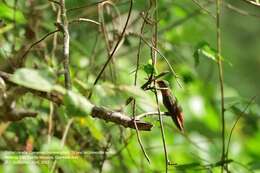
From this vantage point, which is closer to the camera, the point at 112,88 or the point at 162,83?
the point at 112,88

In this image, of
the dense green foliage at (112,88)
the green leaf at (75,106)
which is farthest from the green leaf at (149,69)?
the green leaf at (75,106)

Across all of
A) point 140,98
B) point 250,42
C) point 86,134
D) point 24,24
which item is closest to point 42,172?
point 86,134

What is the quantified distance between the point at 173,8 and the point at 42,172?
72cm

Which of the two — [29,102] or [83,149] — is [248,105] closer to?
[83,149]

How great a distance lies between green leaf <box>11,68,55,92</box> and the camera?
63 centimetres

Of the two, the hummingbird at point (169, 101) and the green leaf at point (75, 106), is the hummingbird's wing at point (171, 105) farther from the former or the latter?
the green leaf at point (75, 106)

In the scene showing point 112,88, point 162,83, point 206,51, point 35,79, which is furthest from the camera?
point 206,51

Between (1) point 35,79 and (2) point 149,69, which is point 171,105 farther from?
(1) point 35,79

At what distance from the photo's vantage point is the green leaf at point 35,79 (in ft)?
2.08

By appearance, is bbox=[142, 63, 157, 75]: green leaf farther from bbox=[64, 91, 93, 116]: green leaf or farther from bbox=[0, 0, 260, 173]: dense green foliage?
bbox=[64, 91, 93, 116]: green leaf

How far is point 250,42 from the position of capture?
4941 mm

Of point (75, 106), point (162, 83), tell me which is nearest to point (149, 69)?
point (162, 83)

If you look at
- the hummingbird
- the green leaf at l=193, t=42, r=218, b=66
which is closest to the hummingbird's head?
the hummingbird

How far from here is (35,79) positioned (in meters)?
0.64
